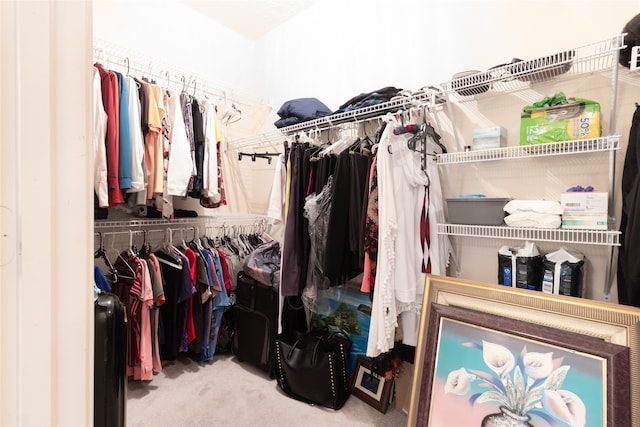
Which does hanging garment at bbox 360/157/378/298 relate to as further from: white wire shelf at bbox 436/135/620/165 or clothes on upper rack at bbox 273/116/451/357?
white wire shelf at bbox 436/135/620/165

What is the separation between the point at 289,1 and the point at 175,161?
1712mm

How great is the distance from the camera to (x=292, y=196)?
2.01 metres

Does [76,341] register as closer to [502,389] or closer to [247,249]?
[502,389]

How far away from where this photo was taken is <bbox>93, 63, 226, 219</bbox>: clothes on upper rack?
1834 millimetres

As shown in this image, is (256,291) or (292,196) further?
(256,291)

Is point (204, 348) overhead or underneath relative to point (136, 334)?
underneath

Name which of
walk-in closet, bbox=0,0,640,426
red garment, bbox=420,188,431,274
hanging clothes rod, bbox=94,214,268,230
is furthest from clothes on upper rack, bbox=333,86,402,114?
hanging clothes rod, bbox=94,214,268,230

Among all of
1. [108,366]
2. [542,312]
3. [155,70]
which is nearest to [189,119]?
[155,70]

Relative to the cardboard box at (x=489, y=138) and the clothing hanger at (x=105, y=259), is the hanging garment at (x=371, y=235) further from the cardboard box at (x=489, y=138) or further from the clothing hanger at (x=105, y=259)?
the clothing hanger at (x=105, y=259)

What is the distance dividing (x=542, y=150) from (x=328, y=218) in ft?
3.53

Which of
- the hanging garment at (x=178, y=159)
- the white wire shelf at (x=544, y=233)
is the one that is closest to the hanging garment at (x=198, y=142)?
the hanging garment at (x=178, y=159)

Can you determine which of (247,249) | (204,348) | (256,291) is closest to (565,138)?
(256,291)

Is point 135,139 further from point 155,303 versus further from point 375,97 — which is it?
point 375,97

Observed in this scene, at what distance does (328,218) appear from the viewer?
185 cm
